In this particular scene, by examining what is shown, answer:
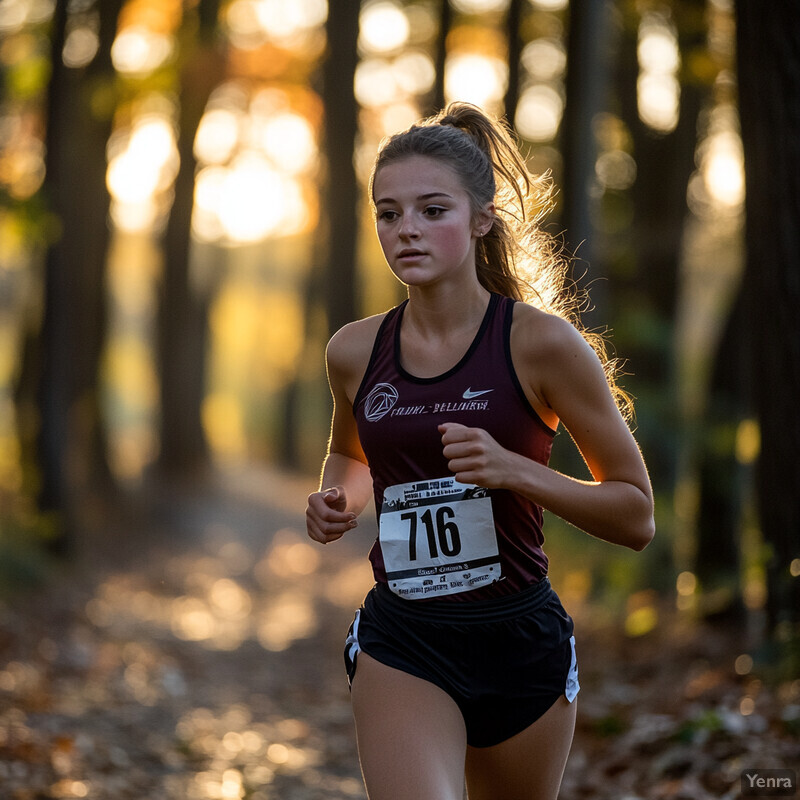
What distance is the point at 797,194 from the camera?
18.7ft

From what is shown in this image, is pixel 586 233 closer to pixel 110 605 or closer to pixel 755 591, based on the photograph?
pixel 755 591

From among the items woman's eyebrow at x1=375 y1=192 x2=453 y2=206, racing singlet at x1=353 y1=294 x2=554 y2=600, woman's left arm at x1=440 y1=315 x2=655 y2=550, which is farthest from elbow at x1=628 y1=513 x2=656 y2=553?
woman's eyebrow at x1=375 y1=192 x2=453 y2=206

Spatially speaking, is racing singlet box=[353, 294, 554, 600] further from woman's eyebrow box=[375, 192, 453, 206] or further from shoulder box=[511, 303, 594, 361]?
woman's eyebrow box=[375, 192, 453, 206]

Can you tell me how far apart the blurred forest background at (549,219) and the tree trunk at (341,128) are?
0.04 m

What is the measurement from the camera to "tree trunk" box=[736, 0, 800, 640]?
5.70 metres

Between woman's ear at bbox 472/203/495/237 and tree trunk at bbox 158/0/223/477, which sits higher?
tree trunk at bbox 158/0/223/477

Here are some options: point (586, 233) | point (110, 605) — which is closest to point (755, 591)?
point (586, 233)

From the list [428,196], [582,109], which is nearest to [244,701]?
[582,109]

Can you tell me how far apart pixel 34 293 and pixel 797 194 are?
16.5 metres

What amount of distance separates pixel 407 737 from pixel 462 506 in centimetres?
65

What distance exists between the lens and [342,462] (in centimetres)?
356

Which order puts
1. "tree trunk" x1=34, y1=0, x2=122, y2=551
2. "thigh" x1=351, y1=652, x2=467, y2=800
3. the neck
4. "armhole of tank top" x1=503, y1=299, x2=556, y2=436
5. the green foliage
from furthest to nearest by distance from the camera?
"tree trunk" x1=34, y1=0, x2=122, y2=551 < the green foliage < the neck < "armhole of tank top" x1=503, y1=299, x2=556, y2=436 < "thigh" x1=351, y1=652, x2=467, y2=800

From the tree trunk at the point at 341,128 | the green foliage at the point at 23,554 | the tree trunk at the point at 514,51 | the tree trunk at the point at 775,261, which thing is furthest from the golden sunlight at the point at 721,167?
the green foliage at the point at 23,554

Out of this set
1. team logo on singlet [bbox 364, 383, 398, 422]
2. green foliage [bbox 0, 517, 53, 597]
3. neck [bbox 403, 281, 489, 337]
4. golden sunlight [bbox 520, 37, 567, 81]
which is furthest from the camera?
golden sunlight [bbox 520, 37, 567, 81]
